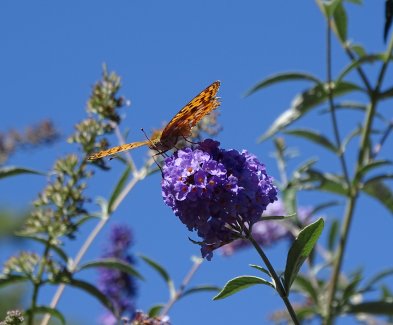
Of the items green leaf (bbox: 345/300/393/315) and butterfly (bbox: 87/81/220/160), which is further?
green leaf (bbox: 345/300/393/315)

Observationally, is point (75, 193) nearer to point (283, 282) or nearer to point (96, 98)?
point (96, 98)

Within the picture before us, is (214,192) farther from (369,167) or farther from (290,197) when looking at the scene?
(290,197)

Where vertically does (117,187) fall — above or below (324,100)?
below

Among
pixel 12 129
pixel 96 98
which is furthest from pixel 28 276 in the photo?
pixel 12 129

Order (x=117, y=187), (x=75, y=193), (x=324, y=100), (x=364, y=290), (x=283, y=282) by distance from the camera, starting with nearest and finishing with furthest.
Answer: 1. (x=283, y=282)
2. (x=75, y=193)
3. (x=117, y=187)
4. (x=364, y=290)
5. (x=324, y=100)

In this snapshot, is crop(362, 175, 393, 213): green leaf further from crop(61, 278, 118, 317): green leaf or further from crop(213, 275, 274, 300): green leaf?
crop(213, 275, 274, 300): green leaf

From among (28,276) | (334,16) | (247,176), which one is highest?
(334,16)

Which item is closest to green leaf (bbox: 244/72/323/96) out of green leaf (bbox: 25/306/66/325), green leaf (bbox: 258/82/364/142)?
green leaf (bbox: 258/82/364/142)
